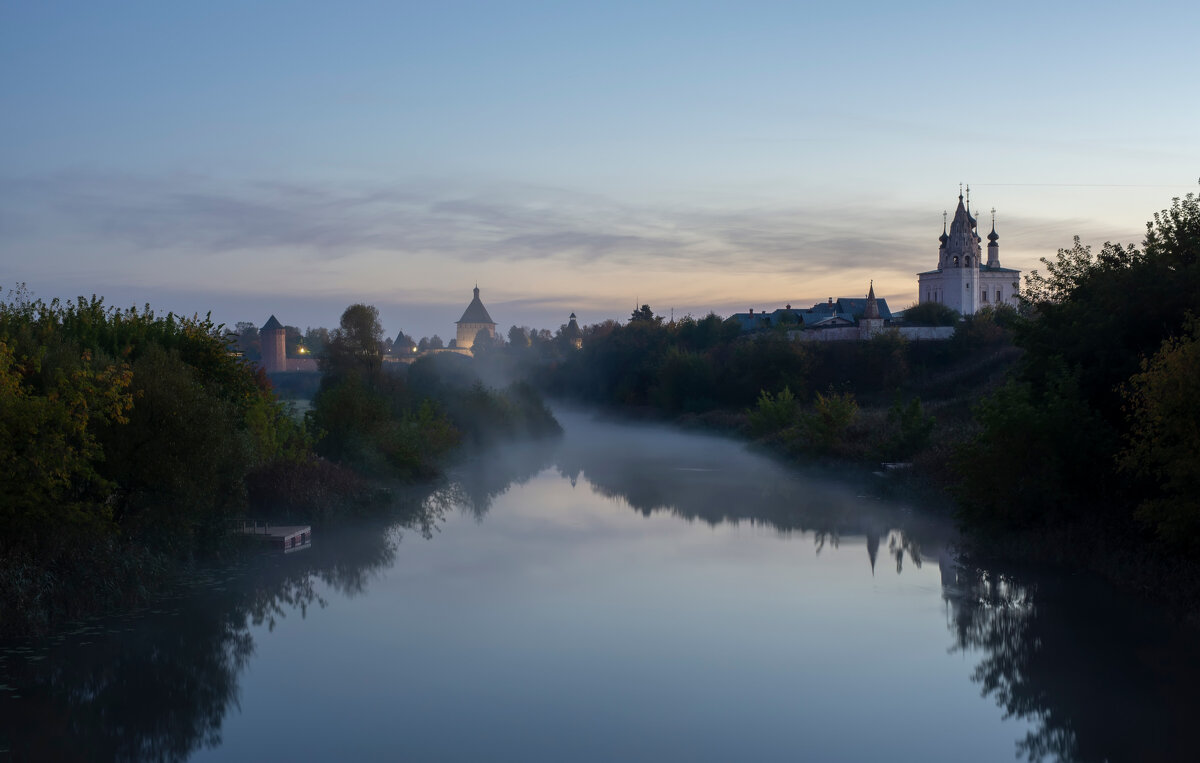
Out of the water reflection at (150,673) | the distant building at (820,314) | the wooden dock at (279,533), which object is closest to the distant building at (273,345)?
the distant building at (820,314)

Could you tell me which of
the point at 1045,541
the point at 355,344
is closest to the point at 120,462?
the point at 1045,541

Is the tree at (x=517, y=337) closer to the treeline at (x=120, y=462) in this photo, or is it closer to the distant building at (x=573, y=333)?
the distant building at (x=573, y=333)

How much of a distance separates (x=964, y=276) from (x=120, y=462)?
10222 centimetres

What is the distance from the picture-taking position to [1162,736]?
10.7m

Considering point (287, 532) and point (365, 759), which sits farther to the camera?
point (287, 532)

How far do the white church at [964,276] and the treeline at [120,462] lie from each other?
300 feet

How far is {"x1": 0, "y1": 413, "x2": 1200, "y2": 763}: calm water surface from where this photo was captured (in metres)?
10.9

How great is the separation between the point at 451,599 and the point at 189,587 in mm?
4544

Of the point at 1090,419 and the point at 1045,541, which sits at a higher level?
the point at 1090,419

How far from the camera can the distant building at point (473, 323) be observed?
175500mm

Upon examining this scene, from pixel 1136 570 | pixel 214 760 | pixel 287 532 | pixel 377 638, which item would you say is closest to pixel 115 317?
pixel 287 532

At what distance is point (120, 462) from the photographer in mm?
16562

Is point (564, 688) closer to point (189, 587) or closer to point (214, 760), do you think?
point (214, 760)

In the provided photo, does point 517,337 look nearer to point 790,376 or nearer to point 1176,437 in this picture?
point 790,376
